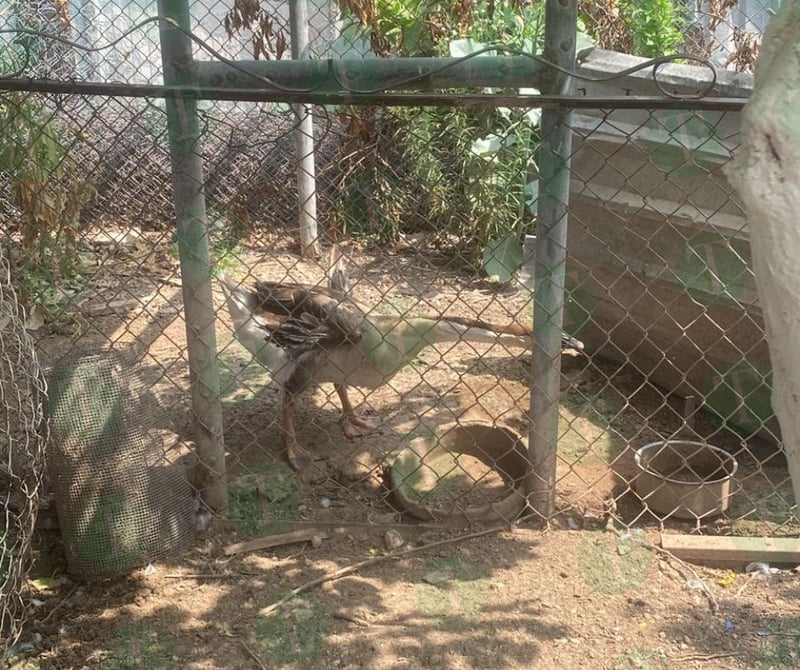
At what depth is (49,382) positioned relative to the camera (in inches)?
113

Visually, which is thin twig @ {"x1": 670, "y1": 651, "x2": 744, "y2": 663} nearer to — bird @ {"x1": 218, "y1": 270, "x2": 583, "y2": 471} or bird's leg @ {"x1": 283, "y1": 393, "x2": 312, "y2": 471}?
bird @ {"x1": 218, "y1": 270, "x2": 583, "y2": 471}


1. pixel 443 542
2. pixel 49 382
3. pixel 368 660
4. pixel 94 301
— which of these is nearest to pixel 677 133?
pixel 443 542

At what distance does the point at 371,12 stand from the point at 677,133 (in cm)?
270

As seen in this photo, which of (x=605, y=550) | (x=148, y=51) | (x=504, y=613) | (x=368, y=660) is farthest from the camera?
(x=148, y=51)

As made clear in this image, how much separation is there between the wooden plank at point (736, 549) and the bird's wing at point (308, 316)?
155 centimetres

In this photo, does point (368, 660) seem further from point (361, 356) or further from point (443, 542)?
point (361, 356)

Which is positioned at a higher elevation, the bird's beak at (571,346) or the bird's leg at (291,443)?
the bird's beak at (571,346)

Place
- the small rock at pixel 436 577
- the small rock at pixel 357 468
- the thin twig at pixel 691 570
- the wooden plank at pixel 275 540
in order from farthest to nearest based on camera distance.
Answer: the small rock at pixel 357 468 → the wooden plank at pixel 275 540 → the small rock at pixel 436 577 → the thin twig at pixel 691 570

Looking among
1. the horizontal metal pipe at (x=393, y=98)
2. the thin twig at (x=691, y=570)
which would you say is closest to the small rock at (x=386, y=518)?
the thin twig at (x=691, y=570)

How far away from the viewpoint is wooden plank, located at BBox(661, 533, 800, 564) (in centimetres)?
295

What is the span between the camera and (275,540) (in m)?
3.09

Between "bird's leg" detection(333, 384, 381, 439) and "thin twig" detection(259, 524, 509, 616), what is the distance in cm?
97

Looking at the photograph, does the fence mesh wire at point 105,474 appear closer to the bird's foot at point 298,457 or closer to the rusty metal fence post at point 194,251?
the rusty metal fence post at point 194,251

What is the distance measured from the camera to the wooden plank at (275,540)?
3.05 metres
